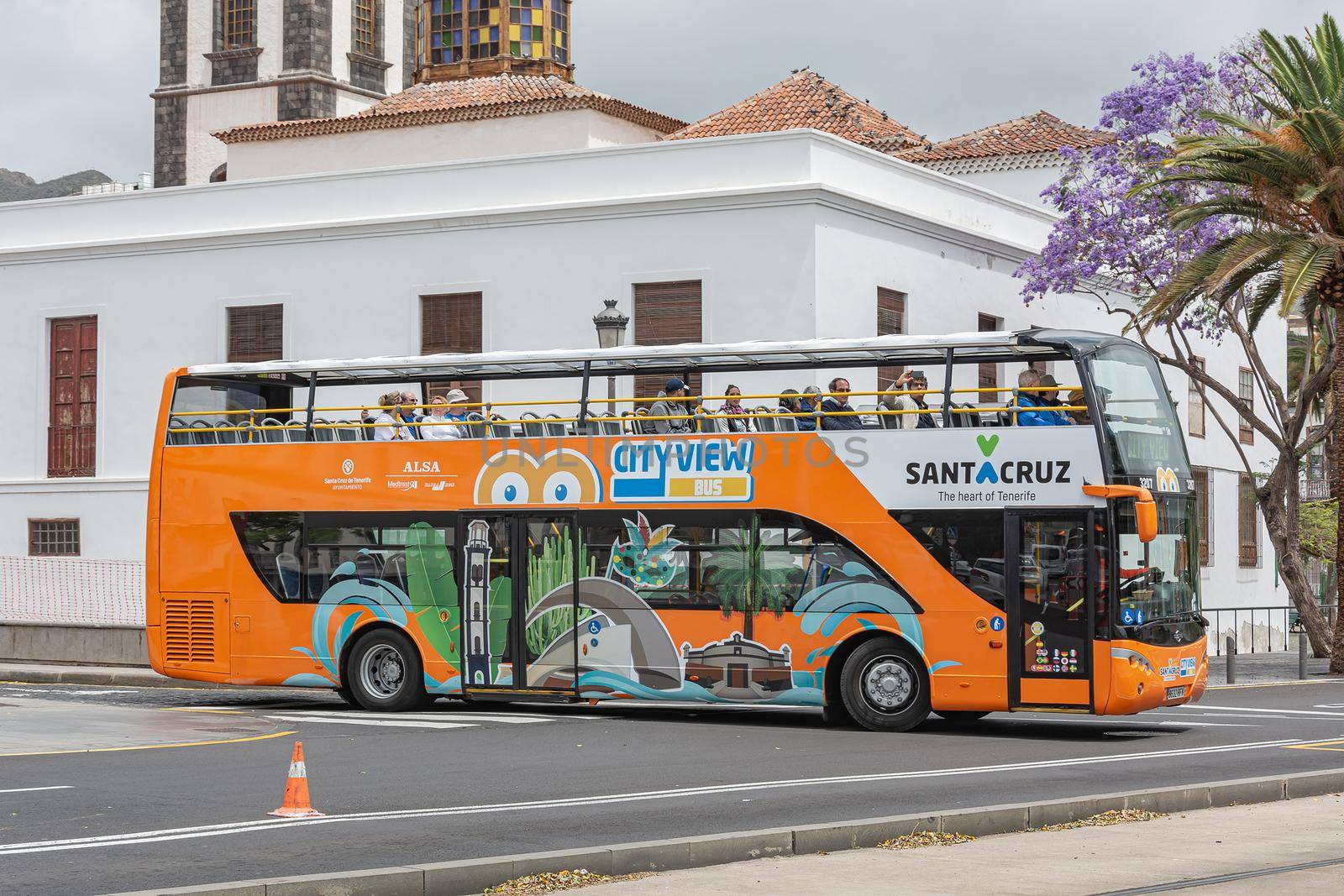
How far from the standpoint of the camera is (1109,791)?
12297mm

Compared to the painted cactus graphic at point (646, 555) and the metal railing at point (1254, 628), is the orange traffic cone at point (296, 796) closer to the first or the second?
the painted cactus graphic at point (646, 555)

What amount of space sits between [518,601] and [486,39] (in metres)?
35.2

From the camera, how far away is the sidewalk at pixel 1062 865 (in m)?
8.69

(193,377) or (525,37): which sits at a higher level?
(525,37)

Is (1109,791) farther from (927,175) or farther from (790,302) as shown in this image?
(927,175)

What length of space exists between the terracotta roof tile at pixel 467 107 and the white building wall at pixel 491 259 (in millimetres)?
6450

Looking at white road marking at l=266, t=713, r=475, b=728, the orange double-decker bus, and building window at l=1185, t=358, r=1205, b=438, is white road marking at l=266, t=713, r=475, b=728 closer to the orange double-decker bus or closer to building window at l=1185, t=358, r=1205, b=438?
the orange double-decker bus

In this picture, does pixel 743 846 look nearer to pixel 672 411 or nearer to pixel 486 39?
pixel 672 411

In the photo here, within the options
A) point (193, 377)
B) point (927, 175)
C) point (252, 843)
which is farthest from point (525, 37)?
point (252, 843)

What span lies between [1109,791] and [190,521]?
40.9ft

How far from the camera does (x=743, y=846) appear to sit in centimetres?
960

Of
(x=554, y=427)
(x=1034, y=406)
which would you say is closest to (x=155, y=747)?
(x=554, y=427)

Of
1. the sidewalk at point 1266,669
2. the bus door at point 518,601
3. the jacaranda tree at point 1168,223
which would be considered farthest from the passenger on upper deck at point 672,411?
the jacaranda tree at point 1168,223

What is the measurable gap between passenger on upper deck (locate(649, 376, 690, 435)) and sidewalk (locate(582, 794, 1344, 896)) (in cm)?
849
